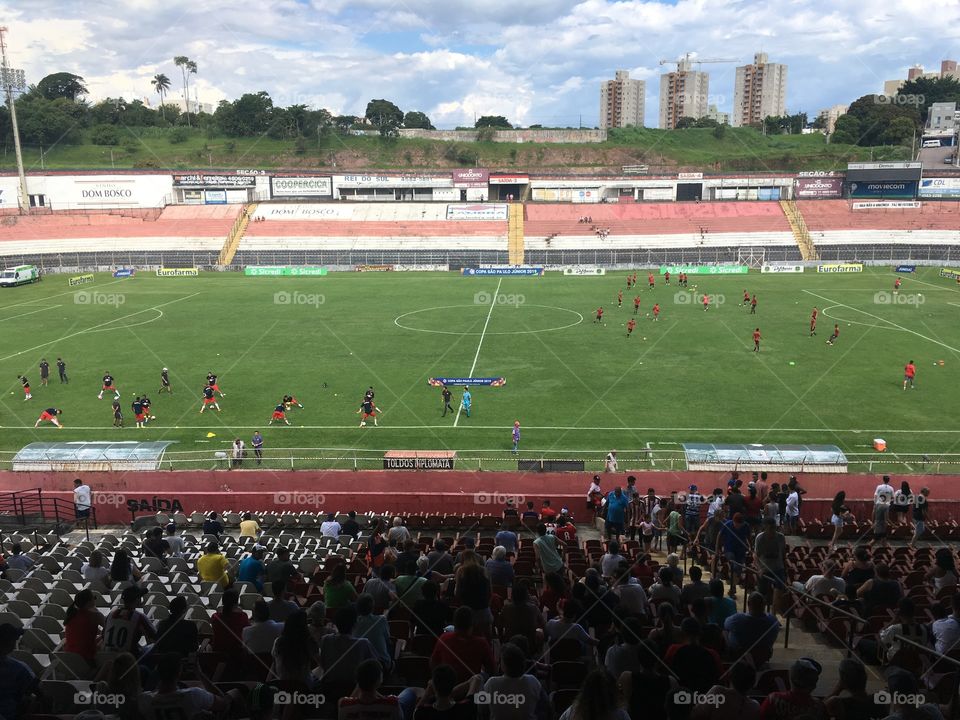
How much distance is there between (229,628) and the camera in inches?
322

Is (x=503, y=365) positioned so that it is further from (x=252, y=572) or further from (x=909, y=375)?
(x=252, y=572)

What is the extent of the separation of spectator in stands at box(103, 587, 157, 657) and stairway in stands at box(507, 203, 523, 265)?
248 ft

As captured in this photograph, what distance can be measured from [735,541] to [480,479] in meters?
9.25

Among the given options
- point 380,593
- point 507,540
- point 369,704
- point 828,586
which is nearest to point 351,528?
point 507,540

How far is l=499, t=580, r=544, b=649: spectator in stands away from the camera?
327 inches

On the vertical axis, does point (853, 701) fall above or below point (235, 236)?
below

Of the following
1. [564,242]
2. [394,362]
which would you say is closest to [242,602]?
[394,362]

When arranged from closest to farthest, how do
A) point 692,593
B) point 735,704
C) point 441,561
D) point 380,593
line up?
point 735,704 < point 380,593 < point 692,593 < point 441,561

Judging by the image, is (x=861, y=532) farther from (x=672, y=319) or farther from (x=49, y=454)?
(x=672, y=319)

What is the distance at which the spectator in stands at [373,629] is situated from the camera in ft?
25.6

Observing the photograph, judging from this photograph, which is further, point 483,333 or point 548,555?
point 483,333

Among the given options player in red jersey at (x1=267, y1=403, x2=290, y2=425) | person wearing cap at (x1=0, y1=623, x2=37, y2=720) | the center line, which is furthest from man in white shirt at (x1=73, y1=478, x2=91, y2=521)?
the center line

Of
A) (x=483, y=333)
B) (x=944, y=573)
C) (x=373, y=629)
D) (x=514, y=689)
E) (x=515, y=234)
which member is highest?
(x=515, y=234)

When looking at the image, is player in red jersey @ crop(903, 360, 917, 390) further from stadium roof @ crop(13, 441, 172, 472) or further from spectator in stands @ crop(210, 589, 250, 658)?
spectator in stands @ crop(210, 589, 250, 658)
